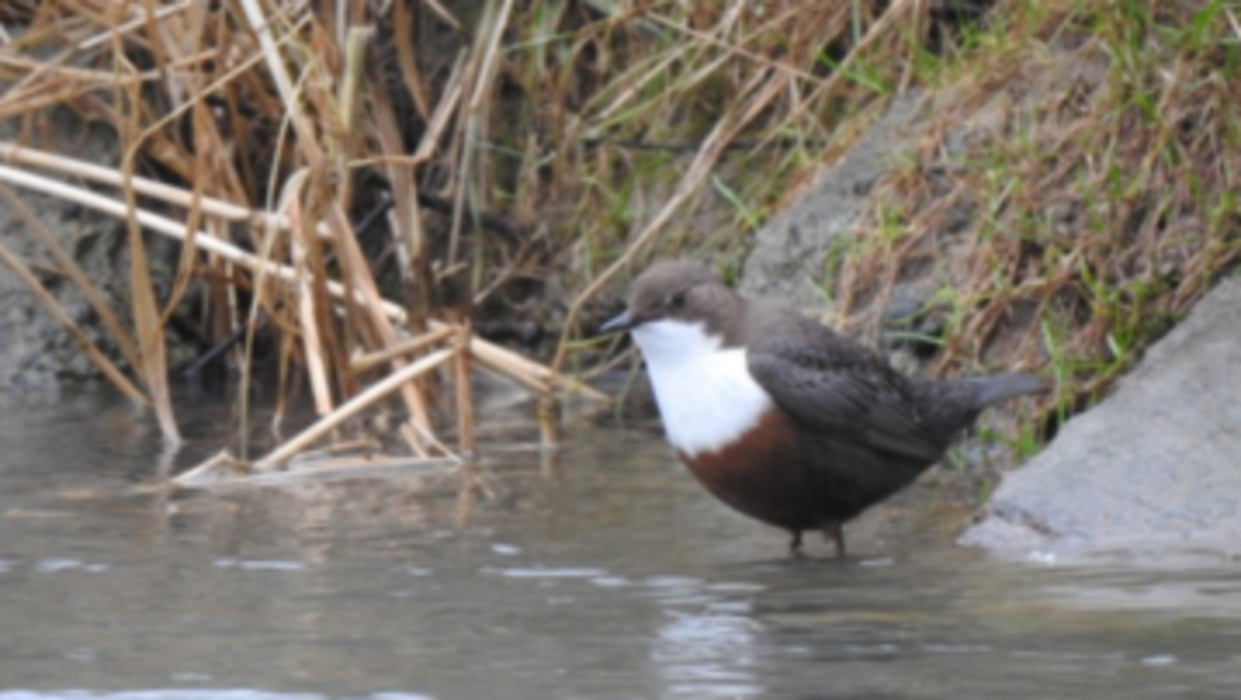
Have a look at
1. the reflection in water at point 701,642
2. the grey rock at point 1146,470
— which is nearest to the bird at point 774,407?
the grey rock at point 1146,470

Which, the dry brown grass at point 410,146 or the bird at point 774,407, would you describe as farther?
the dry brown grass at point 410,146

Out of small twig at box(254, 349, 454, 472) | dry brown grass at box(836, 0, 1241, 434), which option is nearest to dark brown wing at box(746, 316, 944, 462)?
dry brown grass at box(836, 0, 1241, 434)

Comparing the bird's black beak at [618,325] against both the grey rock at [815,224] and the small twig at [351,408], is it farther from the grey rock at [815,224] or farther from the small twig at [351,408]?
the grey rock at [815,224]

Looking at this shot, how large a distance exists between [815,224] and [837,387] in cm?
154

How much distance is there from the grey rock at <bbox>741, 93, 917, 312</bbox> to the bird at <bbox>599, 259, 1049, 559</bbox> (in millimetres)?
1170

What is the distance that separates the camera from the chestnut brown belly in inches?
181

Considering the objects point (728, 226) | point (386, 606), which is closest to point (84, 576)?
point (386, 606)

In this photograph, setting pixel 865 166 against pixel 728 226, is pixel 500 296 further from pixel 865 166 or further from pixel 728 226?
pixel 865 166

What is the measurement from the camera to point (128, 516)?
16.3ft

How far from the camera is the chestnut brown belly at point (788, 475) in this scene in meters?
4.59

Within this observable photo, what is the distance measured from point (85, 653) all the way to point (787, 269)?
3.07 meters

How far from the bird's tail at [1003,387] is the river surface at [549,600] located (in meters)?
0.24

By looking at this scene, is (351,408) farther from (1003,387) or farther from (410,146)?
(410,146)

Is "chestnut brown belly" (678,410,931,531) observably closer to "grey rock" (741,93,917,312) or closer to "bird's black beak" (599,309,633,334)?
"bird's black beak" (599,309,633,334)
